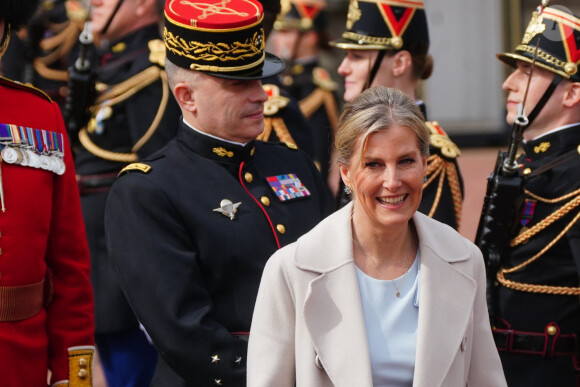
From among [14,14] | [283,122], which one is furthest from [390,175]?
[283,122]

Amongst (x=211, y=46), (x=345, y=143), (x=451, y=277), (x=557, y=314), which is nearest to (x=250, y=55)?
(x=211, y=46)

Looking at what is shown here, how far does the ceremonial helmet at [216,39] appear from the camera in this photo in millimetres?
3766

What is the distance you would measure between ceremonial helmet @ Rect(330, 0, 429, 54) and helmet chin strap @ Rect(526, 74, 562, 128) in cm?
71

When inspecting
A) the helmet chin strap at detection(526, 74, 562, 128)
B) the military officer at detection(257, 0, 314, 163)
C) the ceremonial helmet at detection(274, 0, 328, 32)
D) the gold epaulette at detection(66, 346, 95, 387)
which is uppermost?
the helmet chin strap at detection(526, 74, 562, 128)

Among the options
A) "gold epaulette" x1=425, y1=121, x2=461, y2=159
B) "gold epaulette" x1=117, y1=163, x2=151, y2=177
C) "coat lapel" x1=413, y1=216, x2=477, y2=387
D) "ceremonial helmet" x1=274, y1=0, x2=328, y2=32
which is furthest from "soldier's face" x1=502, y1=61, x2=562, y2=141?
"ceremonial helmet" x1=274, y1=0, x2=328, y2=32

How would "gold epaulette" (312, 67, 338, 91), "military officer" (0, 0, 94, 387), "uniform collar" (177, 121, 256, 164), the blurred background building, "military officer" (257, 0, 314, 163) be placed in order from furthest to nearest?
the blurred background building → "gold epaulette" (312, 67, 338, 91) → "military officer" (257, 0, 314, 163) → "uniform collar" (177, 121, 256, 164) → "military officer" (0, 0, 94, 387)

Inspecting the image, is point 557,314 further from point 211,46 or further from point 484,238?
point 211,46

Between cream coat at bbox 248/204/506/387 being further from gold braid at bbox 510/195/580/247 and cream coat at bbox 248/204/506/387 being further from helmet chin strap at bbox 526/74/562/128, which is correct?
helmet chin strap at bbox 526/74/562/128

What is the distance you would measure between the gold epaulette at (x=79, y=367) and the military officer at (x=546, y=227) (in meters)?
1.62

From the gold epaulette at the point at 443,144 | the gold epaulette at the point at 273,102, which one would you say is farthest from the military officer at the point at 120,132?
the gold epaulette at the point at 443,144

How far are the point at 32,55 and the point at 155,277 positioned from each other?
441cm

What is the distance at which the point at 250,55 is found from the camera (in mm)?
3820

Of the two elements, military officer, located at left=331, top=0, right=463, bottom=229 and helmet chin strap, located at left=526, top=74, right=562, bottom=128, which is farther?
military officer, located at left=331, top=0, right=463, bottom=229

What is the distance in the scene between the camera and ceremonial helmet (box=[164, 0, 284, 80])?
3766 millimetres
